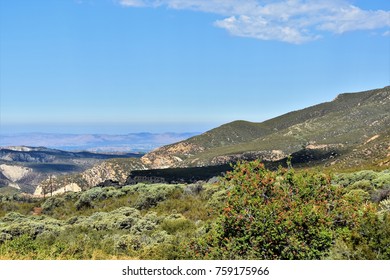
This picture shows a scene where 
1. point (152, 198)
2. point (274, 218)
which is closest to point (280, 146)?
point (152, 198)

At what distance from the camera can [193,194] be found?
33.6 meters

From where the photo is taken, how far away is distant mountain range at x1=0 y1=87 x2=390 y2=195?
82.0 meters

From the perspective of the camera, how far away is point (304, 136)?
12019 centimetres

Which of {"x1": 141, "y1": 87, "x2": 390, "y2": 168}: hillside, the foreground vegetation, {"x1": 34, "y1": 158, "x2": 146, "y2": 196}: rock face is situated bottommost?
{"x1": 34, "y1": 158, "x2": 146, "y2": 196}: rock face

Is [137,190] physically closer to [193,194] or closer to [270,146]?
[193,194]

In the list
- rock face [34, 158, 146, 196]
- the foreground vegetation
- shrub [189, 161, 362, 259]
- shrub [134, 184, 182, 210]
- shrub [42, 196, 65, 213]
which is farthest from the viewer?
rock face [34, 158, 146, 196]

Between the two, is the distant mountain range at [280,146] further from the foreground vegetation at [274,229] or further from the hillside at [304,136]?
the foreground vegetation at [274,229]

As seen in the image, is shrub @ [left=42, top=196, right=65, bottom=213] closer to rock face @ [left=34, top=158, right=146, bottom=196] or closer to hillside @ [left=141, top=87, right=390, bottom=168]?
hillside @ [left=141, top=87, right=390, bottom=168]

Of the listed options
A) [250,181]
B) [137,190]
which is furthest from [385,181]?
[137,190]

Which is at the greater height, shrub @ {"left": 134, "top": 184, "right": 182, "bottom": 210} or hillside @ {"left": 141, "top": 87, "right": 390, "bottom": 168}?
hillside @ {"left": 141, "top": 87, "right": 390, "bottom": 168}

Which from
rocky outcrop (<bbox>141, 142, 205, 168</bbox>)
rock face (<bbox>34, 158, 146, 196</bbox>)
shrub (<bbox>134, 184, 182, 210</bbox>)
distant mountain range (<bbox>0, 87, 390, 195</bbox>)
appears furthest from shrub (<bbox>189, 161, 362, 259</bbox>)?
rocky outcrop (<bbox>141, 142, 205, 168</bbox>)

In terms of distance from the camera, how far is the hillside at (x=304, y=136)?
94100 millimetres

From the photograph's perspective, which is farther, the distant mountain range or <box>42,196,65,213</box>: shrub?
the distant mountain range

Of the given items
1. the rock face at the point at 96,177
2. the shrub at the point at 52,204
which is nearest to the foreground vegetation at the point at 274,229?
the shrub at the point at 52,204
